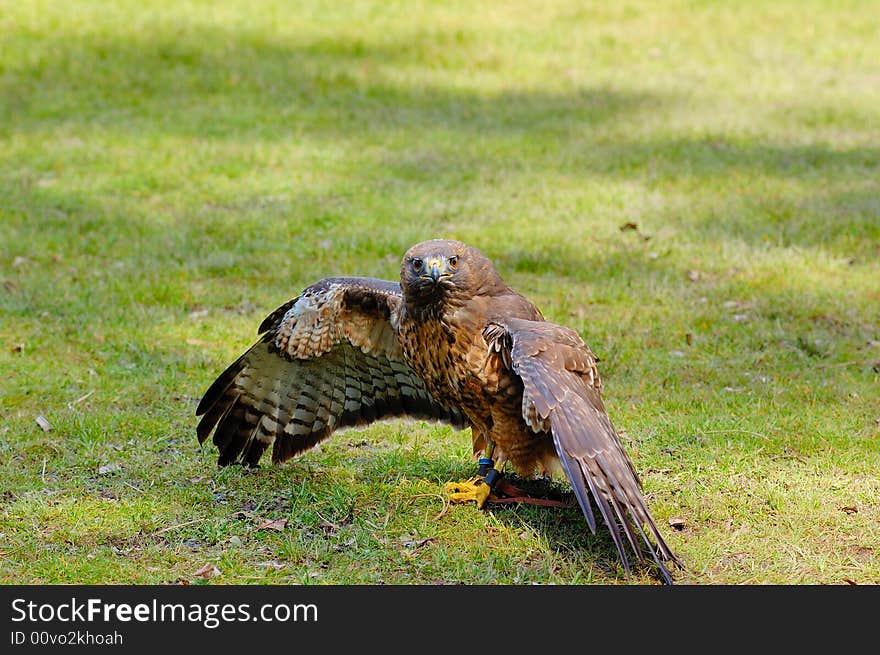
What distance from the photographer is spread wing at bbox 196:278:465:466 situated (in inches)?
234

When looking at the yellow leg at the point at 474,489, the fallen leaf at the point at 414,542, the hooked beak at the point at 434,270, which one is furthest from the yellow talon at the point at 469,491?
the hooked beak at the point at 434,270

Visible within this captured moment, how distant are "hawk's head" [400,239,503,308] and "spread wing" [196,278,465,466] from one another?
24.8 inches

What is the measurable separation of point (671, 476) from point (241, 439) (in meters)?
2.23

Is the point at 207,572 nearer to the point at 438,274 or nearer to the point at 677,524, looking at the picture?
the point at 438,274

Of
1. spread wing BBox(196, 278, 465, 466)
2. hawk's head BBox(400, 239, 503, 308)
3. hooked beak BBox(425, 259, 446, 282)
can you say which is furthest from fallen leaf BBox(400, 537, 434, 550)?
hooked beak BBox(425, 259, 446, 282)

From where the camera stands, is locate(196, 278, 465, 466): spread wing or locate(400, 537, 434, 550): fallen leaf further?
locate(196, 278, 465, 466): spread wing

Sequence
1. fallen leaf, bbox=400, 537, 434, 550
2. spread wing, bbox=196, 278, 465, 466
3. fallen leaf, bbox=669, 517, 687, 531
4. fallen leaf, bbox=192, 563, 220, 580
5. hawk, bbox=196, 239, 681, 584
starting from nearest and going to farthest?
1. hawk, bbox=196, 239, 681, 584
2. fallen leaf, bbox=192, 563, 220, 580
3. fallen leaf, bbox=400, 537, 434, 550
4. fallen leaf, bbox=669, 517, 687, 531
5. spread wing, bbox=196, 278, 465, 466

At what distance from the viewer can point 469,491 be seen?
575 cm

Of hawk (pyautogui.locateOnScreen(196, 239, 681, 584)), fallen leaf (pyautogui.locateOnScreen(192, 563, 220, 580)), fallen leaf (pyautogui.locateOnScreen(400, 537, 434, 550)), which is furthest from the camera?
fallen leaf (pyautogui.locateOnScreen(400, 537, 434, 550))

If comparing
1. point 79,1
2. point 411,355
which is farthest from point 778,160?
point 79,1

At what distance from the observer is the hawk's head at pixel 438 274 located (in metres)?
5.23

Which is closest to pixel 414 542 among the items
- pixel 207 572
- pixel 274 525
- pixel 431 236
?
pixel 274 525

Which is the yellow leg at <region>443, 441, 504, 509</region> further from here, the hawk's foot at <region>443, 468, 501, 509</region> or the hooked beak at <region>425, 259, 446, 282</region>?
the hooked beak at <region>425, 259, 446, 282</region>

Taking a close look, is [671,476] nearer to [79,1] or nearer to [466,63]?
[466,63]
